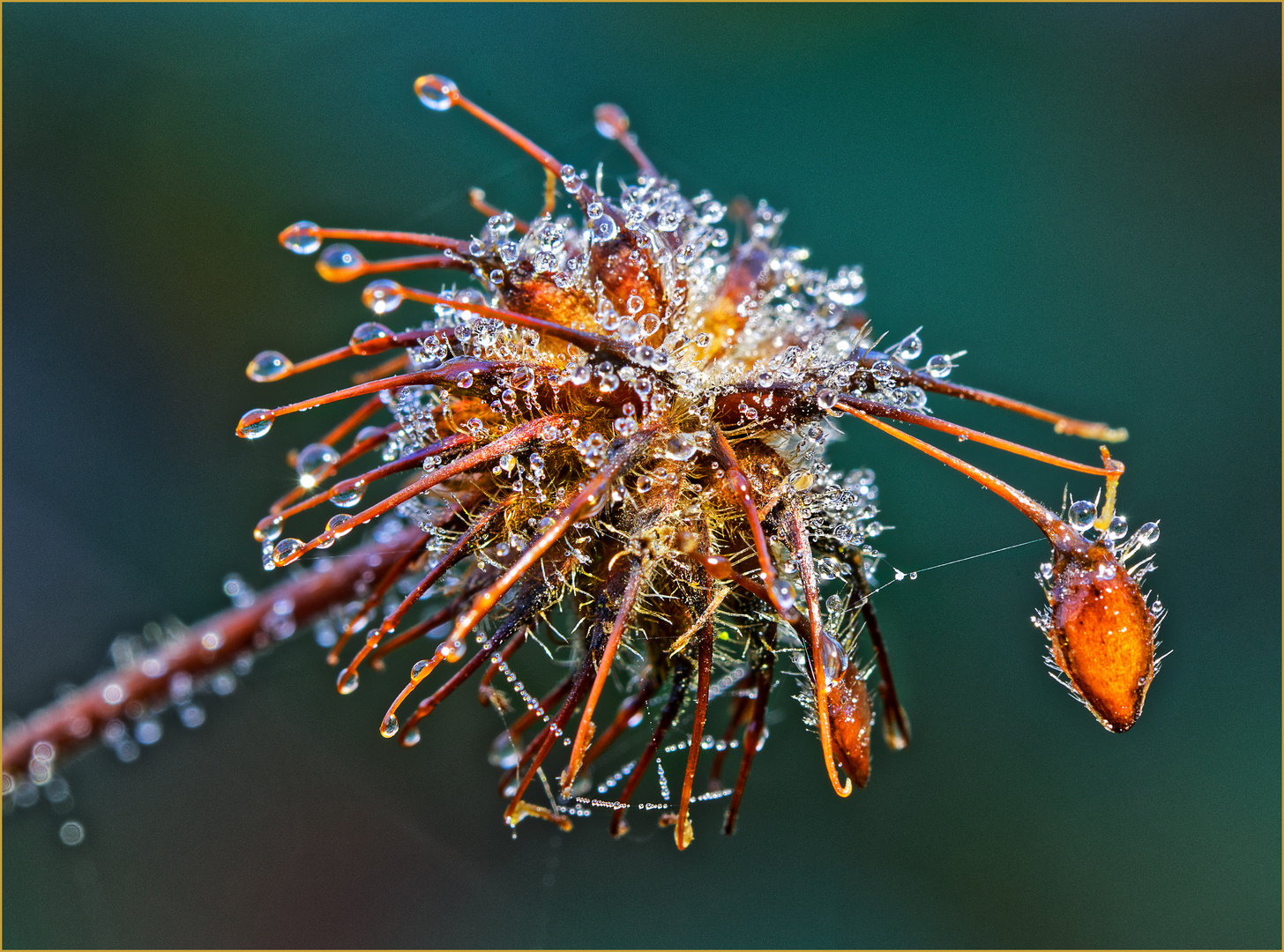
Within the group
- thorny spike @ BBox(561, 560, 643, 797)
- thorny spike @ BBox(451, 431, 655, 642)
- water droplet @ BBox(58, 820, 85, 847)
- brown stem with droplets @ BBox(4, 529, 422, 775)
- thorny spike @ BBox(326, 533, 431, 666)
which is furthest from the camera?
water droplet @ BBox(58, 820, 85, 847)

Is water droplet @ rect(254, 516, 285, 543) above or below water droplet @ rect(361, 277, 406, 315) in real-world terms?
below

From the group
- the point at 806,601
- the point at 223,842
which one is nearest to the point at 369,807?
the point at 223,842

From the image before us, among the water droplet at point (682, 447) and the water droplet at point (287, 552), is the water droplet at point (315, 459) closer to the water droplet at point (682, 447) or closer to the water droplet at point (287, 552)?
the water droplet at point (287, 552)

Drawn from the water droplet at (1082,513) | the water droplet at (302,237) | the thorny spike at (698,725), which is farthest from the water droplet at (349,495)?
the water droplet at (1082,513)

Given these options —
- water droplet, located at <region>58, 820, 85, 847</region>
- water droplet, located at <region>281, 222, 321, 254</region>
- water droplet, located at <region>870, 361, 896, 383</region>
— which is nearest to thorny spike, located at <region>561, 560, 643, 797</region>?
water droplet, located at <region>870, 361, 896, 383</region>

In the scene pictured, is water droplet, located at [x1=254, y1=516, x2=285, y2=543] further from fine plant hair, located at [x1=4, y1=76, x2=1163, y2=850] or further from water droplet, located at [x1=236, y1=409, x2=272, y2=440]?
water droplet, located at [x1=236, y1=409, x2=272, y2=440]

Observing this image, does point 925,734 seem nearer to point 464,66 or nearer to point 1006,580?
point 1006,580
